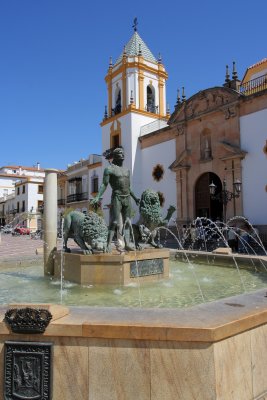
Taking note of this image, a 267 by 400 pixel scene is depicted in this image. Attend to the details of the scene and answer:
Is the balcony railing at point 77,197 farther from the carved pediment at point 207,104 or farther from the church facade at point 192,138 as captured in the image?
the carved pediment at point 207,104

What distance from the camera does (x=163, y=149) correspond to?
69.3 feet

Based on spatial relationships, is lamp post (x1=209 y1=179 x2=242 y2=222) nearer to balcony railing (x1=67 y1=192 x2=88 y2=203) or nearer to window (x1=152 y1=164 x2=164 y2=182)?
window (x1=152 y1=164 x2=164 y2=182)

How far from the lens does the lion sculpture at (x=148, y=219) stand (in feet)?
19.2

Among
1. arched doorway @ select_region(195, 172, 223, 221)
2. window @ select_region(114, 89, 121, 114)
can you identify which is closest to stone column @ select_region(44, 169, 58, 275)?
arched doorway @ select_region(195, 172, 223, 221)

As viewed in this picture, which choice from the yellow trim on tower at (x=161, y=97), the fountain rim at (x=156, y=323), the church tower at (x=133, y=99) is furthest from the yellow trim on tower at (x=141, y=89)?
the fountain rim at (x=156, y=323)

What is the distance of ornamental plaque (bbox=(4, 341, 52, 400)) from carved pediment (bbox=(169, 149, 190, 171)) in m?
17.6

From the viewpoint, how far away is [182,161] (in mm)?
19406

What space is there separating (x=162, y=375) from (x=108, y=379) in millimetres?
339

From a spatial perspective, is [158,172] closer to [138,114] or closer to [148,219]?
[138,114]

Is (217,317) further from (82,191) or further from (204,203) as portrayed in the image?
(82,191)

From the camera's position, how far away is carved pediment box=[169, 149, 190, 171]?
755 inches

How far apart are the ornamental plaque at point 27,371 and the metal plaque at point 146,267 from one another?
298cm

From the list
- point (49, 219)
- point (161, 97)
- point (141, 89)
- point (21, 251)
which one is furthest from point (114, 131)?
point (49, 219)

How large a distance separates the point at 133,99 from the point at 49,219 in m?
18.7
